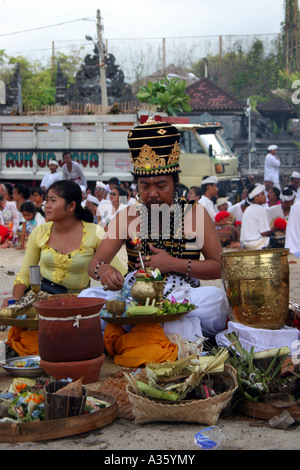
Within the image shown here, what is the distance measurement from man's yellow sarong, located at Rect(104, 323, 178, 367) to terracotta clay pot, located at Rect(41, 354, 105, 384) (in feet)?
1.59

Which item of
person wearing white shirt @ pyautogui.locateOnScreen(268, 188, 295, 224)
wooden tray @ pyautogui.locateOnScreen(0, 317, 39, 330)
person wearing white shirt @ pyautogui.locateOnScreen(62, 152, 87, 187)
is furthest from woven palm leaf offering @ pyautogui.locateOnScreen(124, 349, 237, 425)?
person wearing white shirt @ pyautogui.locateOnScreen(62, 152, 87, 187)

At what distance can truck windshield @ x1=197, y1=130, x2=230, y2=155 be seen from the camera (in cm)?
1952

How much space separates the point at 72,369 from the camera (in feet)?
13.3

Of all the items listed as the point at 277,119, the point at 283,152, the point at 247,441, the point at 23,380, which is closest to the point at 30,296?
the point at 23,380

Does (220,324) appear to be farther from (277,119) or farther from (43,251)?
(277,119)

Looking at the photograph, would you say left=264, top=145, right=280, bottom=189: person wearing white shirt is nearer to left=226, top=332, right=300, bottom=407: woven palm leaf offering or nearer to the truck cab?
the truck cab

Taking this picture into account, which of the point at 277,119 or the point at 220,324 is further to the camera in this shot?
the point at 277,119

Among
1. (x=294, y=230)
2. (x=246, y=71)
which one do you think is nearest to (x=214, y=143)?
(x=294, y=230)

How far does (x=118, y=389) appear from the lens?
4.20m

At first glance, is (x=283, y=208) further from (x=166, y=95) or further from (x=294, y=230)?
(x=166, y=95)

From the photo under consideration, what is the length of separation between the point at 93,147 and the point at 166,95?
3.29 meters

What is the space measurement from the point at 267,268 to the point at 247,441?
61.5 inches

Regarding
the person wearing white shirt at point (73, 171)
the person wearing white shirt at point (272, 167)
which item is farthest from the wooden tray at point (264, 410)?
the person wearing white shirt at point (272, 167)

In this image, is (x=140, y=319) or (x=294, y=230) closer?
(x=140, y=319)
